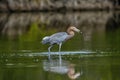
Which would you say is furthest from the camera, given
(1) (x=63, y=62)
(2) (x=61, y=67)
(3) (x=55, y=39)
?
(3) (x=55, y=39)

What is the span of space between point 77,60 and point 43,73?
9.53 ft

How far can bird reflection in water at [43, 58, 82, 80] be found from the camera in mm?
15010

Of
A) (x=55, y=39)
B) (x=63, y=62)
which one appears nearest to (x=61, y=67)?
(x=63, y=62)

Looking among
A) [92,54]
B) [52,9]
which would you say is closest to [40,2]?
[52,9]

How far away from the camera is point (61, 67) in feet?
54.3

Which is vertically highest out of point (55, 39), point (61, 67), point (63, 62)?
point (55, 39)

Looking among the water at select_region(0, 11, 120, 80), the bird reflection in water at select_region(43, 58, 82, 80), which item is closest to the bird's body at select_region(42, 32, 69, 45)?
the water at select_region(0, 11, 120, 80)

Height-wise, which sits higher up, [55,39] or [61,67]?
[55,39]

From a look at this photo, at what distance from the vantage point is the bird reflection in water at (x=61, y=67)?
15010 mm

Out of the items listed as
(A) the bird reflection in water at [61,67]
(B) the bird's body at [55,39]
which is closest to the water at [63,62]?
(A) the bird reflection in water at [61,67]

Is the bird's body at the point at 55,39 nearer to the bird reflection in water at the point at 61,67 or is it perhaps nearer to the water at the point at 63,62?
the water at the point at 63,62

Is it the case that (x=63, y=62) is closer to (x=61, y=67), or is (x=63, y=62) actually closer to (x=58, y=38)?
(x=61, y=67)

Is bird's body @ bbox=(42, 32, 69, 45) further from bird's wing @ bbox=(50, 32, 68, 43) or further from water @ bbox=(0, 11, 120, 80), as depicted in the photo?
water @ bbox=(0, 11, 120, 80)

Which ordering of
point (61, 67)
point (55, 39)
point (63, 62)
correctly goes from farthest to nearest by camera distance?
point (55, 39) < point (63, 62) < point (61, 67)
